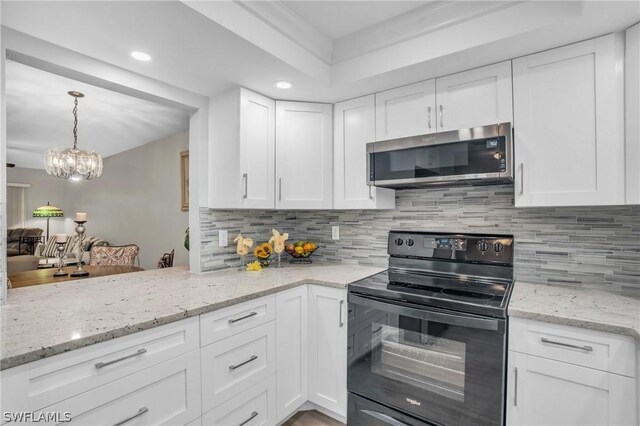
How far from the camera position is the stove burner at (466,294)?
5.08 ft

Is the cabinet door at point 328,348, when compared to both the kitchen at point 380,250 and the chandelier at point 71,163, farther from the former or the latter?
the chandelier at point 71,163

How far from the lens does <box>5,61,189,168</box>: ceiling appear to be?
2762 millimetres

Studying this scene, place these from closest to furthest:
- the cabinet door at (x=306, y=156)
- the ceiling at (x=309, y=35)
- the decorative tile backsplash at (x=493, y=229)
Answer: the ceiling at (x=309, y=35) → the decorative tile backsplash at (x=493, y=229) → the cabinet door at (x=306, y=156)

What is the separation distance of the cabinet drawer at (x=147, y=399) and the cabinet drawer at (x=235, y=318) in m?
0.11

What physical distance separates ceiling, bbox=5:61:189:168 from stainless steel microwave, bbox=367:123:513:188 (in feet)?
7.28

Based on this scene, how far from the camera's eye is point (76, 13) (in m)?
1.28

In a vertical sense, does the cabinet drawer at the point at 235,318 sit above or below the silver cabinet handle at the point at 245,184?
below

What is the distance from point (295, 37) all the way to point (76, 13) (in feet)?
3.30

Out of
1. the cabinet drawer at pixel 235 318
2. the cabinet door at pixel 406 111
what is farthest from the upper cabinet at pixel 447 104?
the cabinet drawer at pixel 235 318

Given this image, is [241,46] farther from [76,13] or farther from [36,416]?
[36,416]

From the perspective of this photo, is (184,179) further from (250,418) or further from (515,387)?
(515,387)

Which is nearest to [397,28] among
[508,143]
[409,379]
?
[508,143]

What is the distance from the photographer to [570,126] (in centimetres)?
154

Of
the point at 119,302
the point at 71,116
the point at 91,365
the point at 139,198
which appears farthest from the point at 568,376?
the point at 139,198
